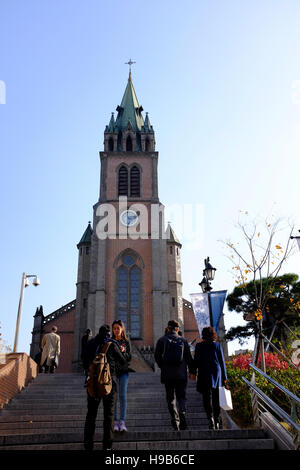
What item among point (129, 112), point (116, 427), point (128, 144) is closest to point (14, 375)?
point (116, 427)

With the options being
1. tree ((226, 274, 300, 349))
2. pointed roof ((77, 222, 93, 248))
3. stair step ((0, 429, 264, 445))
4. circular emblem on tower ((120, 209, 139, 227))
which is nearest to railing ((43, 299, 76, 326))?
pointed roof ((77, 222, 93, 248))

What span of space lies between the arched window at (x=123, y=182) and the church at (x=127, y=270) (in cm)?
3

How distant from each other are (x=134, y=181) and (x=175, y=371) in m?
27.0

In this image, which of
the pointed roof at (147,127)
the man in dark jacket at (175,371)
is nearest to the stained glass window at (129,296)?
the pointed roof at (147,127)

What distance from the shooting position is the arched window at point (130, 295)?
27.5 m

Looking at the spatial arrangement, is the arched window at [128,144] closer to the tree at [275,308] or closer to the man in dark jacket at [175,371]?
the tree at [275,308]

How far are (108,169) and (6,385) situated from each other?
80.7ft

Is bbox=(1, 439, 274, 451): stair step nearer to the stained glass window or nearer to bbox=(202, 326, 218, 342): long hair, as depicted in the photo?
bbox=(202, 326, 218, 342): long hair

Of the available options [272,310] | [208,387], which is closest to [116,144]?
[272,310]

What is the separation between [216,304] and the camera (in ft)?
42.1

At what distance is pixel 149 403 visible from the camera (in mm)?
10250

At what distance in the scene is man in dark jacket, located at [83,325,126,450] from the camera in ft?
18.5
